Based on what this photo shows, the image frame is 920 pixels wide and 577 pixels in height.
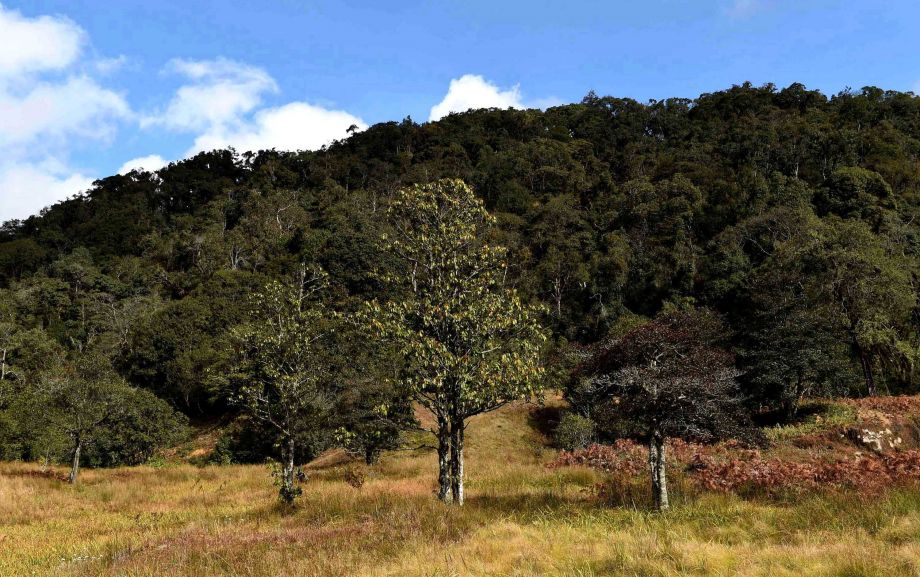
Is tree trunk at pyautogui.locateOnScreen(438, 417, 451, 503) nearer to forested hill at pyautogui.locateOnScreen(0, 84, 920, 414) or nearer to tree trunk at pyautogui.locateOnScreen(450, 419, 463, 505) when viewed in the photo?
tree trunk at pyautogui.locateOnScreen(450, 419, 463, 505)

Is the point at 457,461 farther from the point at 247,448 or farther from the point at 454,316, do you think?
the point at 247,448

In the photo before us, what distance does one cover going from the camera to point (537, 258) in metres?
71.0

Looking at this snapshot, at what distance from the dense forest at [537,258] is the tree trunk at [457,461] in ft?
5.94

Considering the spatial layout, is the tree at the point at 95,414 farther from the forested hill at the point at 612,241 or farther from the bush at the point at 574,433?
the bush at the point at 574,433

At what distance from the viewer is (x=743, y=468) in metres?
13.7

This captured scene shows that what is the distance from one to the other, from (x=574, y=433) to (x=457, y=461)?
23452 mm

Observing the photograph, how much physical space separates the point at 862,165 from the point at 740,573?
85.2m

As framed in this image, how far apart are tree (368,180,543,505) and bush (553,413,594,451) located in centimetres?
2183

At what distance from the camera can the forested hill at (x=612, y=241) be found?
1368 inches

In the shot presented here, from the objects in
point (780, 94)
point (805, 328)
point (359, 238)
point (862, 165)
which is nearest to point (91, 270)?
point (359, 238)

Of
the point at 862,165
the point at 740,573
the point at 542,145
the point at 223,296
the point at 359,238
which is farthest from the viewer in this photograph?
the point at 542,145

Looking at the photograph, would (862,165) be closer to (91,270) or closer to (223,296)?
(223,296)

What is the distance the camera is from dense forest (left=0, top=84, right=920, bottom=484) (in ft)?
101

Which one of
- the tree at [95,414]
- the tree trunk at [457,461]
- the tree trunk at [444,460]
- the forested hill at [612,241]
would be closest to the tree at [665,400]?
the tree trunk at [457,461]
